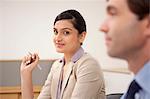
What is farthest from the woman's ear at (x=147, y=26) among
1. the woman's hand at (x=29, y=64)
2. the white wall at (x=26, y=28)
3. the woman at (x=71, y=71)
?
the white wall at (x=26, y=28)

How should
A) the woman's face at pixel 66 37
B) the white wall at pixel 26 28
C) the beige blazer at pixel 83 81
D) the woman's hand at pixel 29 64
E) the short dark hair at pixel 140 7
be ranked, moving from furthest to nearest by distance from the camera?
the white wall at pixel 26 28
the woman's hand at pixel 29 64
the woman's face at pixel 66 37
the beige blazer at pixel 83 81
the short dark hair at pixel 140 7

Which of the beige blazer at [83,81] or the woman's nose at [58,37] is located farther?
the woman's nose at [58,37]

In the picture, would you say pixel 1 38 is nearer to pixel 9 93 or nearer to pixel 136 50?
pixel 9 93

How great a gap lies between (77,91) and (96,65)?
19cm

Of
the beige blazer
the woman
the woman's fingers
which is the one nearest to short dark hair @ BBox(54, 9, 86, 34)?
the woman

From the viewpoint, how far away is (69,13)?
1.50 metres

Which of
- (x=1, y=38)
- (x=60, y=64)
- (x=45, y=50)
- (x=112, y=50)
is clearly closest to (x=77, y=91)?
(x=60, y=64)

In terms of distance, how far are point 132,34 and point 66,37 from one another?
0.74 m

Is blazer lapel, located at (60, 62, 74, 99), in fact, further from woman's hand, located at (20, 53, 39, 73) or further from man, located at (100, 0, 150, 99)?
man, located at (100, 0, 150, 99)

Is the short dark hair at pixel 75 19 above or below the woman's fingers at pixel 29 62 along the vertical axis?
above

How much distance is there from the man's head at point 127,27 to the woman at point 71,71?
0.59m

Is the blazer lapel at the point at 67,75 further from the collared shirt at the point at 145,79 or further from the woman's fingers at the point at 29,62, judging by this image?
the collared shirt at the point at 145,79

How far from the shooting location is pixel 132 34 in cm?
77

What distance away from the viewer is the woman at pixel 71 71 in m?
1.37
